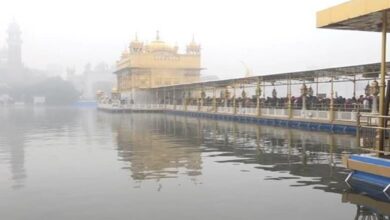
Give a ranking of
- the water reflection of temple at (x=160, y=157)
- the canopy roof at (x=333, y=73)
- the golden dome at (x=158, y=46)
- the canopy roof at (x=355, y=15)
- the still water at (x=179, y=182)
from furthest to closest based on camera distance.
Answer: the golden dome at (x=158, y=46)
the canopy roof at (x=333, y=73)
the water reflection of temple at (x=160, y=157)
the canopy roof at (x=355, y=15)
the still water at (x=179, y=182)

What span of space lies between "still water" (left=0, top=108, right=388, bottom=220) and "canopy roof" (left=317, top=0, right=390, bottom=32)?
3342mm

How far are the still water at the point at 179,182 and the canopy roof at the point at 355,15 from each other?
3342mm

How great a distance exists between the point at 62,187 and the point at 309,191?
5.08 m

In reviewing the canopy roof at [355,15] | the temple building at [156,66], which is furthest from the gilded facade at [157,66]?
the canopy roof at [355,15]

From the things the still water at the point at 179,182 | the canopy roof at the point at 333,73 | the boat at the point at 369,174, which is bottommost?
the still water at the point at 179,182

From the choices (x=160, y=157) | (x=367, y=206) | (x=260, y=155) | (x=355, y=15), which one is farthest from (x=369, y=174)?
(x=160, y=157)

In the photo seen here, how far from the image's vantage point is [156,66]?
7750 centimetres

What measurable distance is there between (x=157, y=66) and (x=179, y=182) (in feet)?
223

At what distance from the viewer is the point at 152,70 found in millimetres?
77062

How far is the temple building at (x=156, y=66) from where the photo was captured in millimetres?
76750

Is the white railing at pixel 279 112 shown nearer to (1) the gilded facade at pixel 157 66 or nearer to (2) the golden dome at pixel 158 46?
(1) the gilded facade at pixel 157 66

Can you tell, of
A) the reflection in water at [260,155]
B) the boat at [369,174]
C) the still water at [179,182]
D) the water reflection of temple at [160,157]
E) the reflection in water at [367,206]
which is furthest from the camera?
the water reflection of temple at [160,157]

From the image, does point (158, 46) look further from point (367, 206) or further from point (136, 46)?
point (367, 206)

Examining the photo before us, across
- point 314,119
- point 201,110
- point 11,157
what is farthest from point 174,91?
point 11,157
